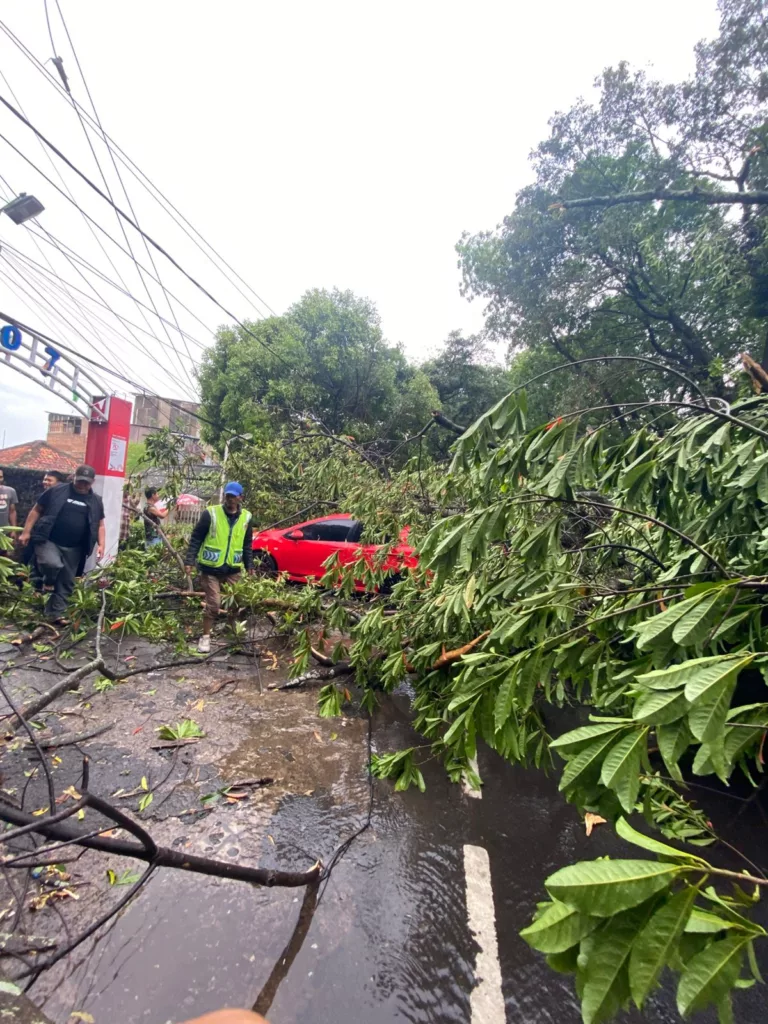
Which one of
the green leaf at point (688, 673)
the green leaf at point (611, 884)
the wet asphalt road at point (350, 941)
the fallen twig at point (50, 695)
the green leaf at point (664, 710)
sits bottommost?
the wet asphalt road at point (350, 941)

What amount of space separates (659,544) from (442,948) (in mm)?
2299

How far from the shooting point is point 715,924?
36.0 inches

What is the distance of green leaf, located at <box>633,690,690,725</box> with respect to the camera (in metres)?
1.13

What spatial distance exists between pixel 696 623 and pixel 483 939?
1848 mm

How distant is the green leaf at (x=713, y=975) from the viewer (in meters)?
0.89

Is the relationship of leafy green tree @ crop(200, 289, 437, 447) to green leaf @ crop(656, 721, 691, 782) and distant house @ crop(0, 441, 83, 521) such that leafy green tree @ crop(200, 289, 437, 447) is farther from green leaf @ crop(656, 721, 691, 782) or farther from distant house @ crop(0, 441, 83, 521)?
green leaf @ crop(656, 721, 691, 782)

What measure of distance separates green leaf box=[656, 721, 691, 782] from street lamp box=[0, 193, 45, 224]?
8.95 m

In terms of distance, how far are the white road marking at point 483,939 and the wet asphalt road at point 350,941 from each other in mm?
11

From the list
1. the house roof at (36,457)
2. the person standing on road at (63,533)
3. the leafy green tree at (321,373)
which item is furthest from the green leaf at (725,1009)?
the house roof at (36,457)

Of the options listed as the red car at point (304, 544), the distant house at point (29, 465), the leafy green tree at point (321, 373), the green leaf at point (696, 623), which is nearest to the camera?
the green leaf at point (696, 623)

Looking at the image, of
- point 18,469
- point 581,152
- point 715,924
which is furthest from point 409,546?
point 581,152

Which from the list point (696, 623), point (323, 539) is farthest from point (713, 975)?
point (323, 539)

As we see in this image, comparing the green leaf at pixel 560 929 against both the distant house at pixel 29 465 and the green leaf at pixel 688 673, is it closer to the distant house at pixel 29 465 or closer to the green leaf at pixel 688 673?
the green leaf at pixel 688 673

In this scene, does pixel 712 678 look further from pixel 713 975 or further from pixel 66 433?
pixel 66 433
